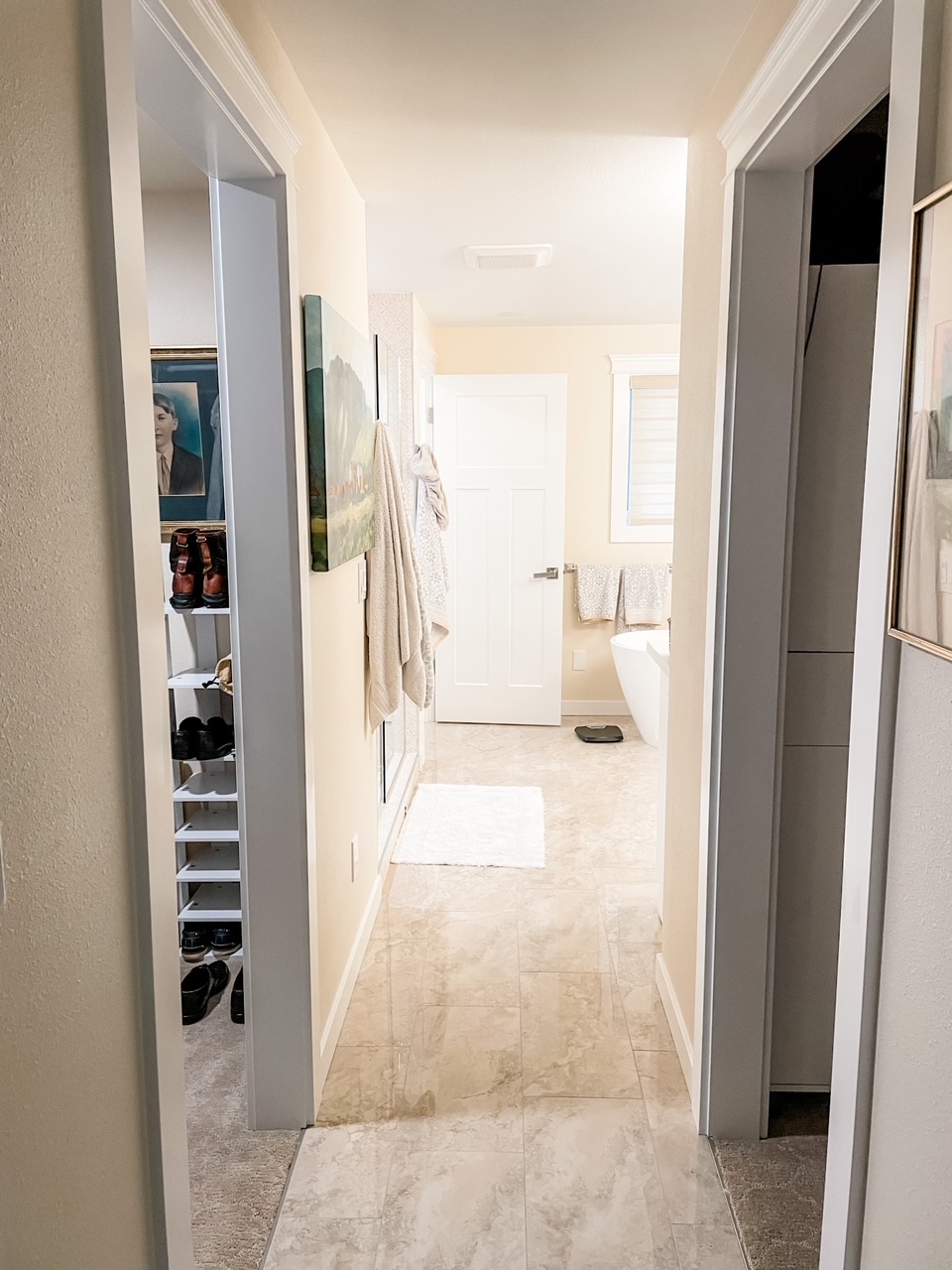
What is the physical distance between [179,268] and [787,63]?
198 centimetres

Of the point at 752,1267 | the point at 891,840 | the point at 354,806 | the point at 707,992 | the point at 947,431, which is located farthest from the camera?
the point at 354,806

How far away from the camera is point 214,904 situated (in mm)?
2965

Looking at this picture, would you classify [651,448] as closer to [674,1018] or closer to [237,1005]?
[674,1018]

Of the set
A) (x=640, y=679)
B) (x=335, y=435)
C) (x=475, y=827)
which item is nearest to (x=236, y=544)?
(x=335, y=435)

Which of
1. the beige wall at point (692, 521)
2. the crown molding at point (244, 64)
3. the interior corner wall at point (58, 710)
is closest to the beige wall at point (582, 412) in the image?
the beige wall at point (692, 521)

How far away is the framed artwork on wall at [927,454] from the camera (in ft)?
3.01

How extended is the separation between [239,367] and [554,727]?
4.00 meters

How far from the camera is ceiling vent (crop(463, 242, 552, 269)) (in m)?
3.45

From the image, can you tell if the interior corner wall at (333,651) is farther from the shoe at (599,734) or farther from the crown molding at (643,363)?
the crown molding at (643,363)

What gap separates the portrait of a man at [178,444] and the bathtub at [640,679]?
2880 millimetres

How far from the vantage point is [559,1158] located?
6.85 feet

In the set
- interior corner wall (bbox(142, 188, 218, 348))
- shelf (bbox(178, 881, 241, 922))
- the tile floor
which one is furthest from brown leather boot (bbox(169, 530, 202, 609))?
the tile floor

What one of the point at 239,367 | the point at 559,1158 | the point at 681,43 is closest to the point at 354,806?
the point at 559,1158

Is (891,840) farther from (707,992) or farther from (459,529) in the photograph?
(459,529)
